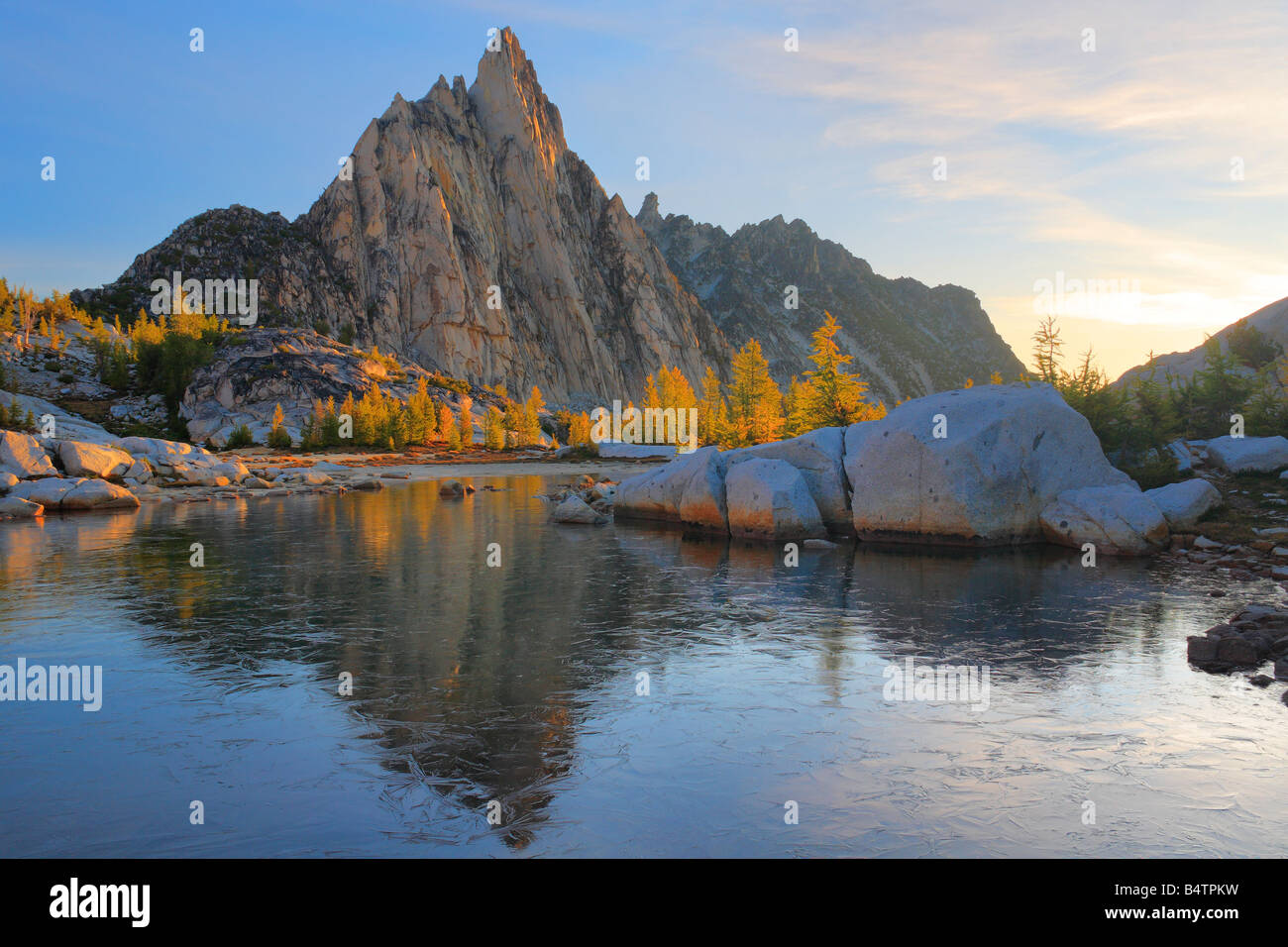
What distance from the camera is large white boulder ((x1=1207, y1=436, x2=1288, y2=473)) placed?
2366cm

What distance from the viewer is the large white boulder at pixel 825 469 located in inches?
1008

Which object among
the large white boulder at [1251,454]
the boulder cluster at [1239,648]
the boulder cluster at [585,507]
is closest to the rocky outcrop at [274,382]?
the boulder cluster at [585,507]

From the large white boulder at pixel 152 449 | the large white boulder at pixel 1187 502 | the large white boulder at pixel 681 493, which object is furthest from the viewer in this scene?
the large white boulder at pixel 152 449

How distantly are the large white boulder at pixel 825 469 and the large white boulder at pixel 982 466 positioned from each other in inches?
61.3

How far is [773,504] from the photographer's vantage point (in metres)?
25.1

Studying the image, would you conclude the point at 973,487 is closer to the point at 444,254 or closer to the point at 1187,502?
the point at 1187,502

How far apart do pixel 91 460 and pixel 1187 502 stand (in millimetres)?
50080

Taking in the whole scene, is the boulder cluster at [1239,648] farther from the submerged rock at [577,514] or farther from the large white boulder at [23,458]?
the large white boulder at [23,458]

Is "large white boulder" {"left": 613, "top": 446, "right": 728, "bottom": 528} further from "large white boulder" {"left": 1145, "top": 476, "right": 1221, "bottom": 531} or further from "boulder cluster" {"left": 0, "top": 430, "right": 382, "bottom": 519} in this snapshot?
"boulder cluster" {"left": 0, "top": 430, "right": 382, "bottom": 519}

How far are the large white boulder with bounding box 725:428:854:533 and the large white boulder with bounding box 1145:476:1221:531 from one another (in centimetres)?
833

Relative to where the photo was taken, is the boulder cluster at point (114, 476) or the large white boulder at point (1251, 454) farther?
the boulder cluster at point (114, 476)
